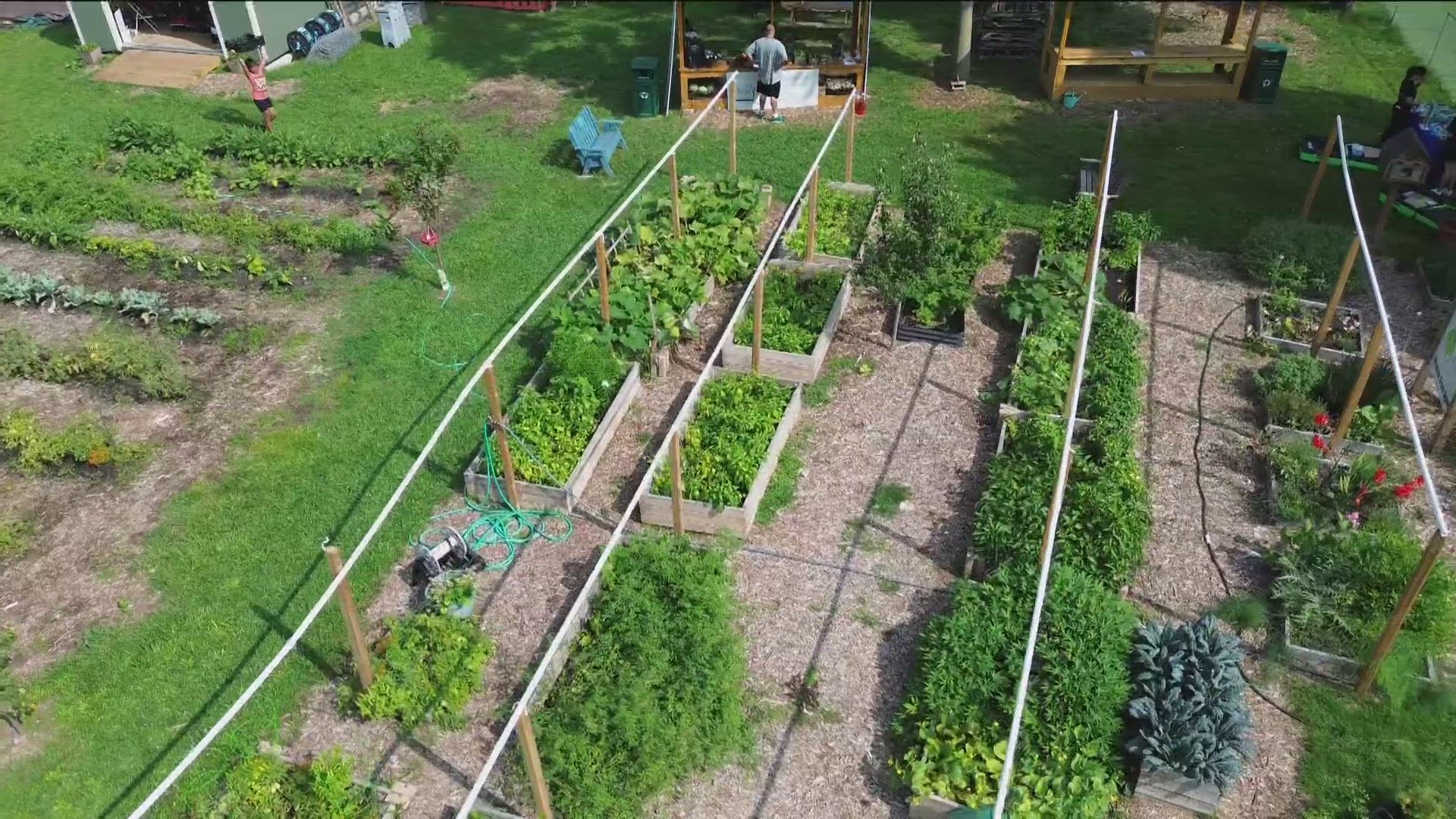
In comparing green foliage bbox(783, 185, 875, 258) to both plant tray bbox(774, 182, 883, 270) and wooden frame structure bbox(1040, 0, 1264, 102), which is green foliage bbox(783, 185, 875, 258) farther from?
wooden frame structure bbox(1040, 0, 1264, 102)

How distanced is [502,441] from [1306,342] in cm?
869

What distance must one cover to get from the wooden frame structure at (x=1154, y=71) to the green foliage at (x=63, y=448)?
49.0 ft

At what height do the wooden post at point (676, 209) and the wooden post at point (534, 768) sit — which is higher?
the wooden post at point (676, 209)

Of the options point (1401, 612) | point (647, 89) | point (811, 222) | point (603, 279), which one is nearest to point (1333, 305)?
point (1401, 612)

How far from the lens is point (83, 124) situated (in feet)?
55.3

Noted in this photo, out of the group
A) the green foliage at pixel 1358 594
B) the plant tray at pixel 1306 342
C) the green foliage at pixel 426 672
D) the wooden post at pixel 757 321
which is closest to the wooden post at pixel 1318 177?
the plant tray at pixel 1306 342

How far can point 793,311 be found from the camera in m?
11.3

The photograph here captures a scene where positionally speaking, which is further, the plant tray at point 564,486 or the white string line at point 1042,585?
the plant tray at point 564,486

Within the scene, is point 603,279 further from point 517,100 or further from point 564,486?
point 517,100

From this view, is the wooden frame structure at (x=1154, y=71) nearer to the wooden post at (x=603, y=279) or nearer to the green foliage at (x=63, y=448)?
the wooden post at (x=603, y=279)

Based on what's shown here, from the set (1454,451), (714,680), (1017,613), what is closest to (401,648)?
(714,680)

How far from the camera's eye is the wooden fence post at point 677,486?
8.10 metres

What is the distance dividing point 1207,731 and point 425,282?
9.80 meters

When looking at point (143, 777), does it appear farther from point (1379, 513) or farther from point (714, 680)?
point (1379, 513)
